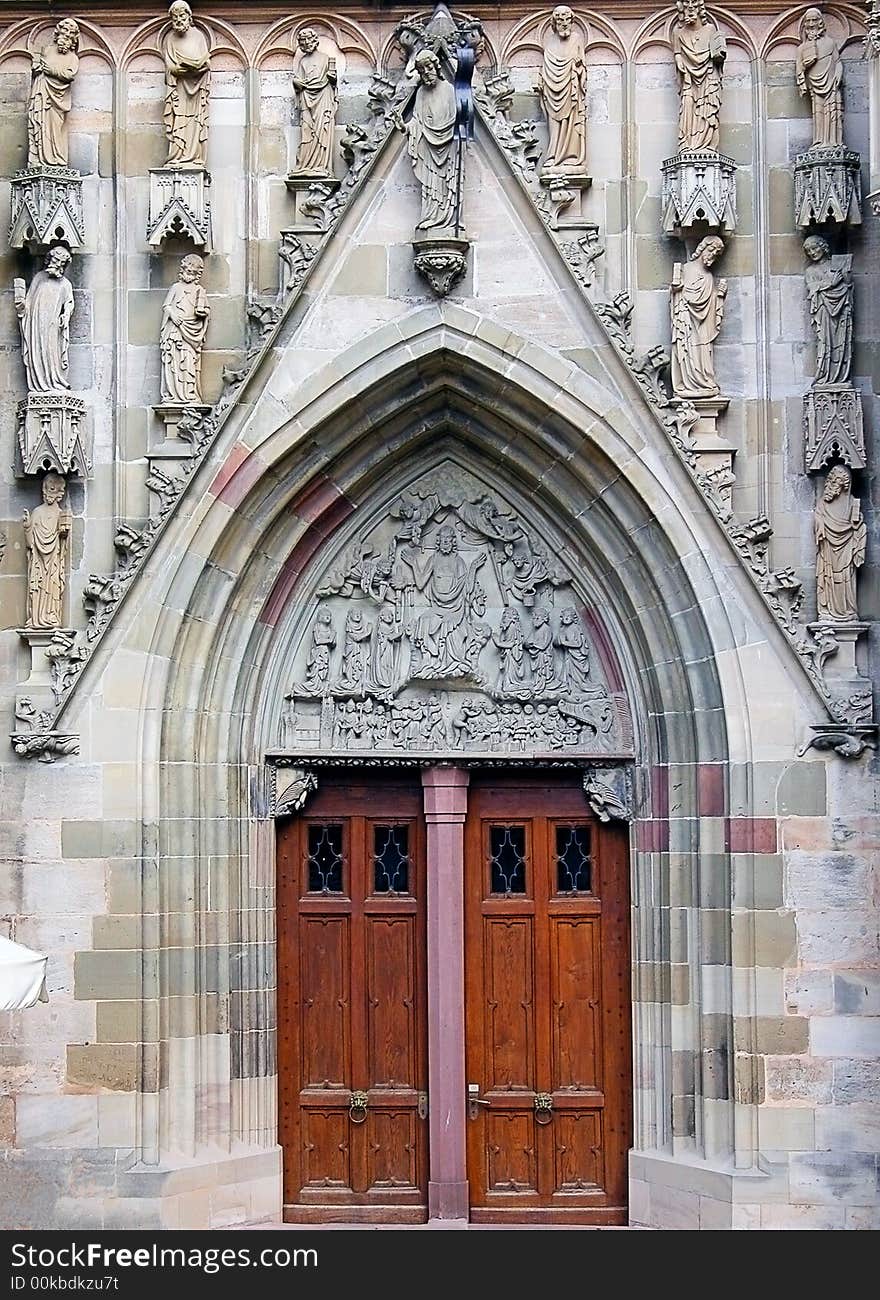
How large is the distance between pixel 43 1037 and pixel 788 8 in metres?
7.09

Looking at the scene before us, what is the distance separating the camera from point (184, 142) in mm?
10883

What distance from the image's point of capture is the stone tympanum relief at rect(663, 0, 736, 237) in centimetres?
1068

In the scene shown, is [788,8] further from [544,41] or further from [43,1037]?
[43,1037]

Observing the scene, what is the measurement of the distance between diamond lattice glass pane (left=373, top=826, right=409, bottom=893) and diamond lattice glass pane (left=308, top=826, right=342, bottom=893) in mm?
219

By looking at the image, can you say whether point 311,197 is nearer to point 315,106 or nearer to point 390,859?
point 315,106

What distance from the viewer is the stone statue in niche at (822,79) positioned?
10.7 m

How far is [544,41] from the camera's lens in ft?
35.8

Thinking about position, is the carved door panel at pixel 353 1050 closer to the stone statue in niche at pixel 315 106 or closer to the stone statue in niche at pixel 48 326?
the stone statue in niche at pixel 48 326

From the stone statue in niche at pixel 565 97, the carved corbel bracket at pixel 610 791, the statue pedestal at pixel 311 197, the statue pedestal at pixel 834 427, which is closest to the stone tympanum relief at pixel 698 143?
the stone statue in niche at pixel 565 97

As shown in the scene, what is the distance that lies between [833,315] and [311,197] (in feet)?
9.78

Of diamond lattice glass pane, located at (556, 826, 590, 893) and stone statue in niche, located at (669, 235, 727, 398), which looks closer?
stone statue in niche, located at (669, 235, 727, 398)

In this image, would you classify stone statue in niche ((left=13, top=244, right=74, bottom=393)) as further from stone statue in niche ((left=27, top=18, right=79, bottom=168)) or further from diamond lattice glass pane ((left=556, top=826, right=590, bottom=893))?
diamond lattice glass pane ((left=556, top=826, right=590, bottom=893))

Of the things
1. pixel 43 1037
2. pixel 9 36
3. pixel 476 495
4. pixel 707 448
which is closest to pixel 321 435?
pixel 476 495

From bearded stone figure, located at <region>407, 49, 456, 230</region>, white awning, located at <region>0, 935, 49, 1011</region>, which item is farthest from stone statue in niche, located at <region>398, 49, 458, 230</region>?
white awning, located at <region>0, 935, 49, 1011</region>
